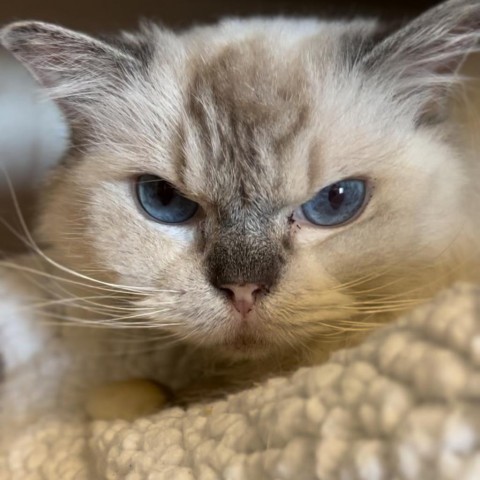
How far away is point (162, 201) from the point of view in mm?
1186

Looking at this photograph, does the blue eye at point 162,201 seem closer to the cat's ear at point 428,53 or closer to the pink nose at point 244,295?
the pink nose at point 244,295

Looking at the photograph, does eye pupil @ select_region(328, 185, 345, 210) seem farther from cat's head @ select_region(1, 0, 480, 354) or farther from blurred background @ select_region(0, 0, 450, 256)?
blurred background @ select_region(0, 0, 450, 256)

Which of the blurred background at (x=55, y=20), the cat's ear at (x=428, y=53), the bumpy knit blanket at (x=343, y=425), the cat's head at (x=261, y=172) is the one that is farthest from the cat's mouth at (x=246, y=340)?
the blurred background at (x=55, y=20)

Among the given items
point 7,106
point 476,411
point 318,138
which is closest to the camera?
point 476,411

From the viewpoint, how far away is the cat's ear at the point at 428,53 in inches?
44.4

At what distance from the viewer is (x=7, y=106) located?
205cm

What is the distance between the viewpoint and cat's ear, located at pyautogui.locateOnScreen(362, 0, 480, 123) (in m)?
1.13

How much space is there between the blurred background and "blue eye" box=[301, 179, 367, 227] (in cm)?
94

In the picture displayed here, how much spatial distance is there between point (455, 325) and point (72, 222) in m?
0.78

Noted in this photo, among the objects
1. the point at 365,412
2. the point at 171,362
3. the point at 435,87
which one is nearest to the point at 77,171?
the point at 171,362

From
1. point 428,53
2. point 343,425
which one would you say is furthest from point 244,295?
point 428,53

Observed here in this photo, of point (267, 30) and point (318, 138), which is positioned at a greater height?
point (267, 30)

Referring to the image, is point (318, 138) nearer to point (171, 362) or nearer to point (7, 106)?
point (171, 362)

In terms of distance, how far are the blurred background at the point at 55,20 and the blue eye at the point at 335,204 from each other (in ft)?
3.08
